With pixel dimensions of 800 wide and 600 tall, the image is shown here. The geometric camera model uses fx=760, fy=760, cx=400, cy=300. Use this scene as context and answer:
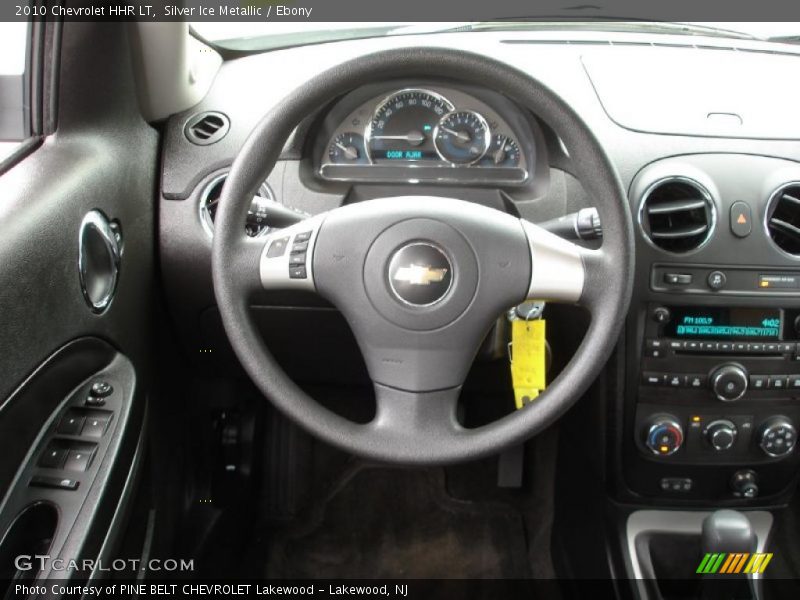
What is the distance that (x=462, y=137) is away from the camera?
151 cm

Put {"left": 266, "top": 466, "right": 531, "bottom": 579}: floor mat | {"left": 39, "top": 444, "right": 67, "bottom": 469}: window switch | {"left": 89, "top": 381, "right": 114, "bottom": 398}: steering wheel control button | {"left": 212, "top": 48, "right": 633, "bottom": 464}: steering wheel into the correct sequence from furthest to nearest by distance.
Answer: {"left": 266, "top": 466, "right": 531, "bottom": 579}: floor mat
{"left": 89, "top": 381, "right": 114, "bottom": 398}: steering wheel control button
{"left": 39, "top": 444, "right": 67, "bottom": 469}: window switch
{"left": 212, "top": 48, "right": 633, "bottom": 464}: steering wheel

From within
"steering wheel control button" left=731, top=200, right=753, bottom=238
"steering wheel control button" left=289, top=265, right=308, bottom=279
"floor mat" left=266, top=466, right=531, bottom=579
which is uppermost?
"steering wheel control button" left=731, top=200, right=753, bottom=238

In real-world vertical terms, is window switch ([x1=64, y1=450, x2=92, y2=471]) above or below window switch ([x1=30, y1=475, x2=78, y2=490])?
above

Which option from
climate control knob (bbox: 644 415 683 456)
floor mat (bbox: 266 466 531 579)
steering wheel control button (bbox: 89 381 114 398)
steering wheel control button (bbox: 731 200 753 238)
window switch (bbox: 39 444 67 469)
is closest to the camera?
window switch (bbox: 39 444 67 469)

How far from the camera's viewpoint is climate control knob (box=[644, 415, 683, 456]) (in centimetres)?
153

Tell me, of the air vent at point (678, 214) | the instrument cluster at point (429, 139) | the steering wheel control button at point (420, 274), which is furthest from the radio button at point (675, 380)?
the steering wheel control button at point (420, 274)

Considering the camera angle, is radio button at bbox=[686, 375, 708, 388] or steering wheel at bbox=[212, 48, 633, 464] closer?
steering wheel at bbox=[212, 48, 633, 464]

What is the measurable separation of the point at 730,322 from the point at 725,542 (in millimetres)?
418

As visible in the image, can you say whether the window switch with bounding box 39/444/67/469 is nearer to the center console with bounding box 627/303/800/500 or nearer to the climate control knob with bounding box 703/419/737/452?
the center console with bounding box 627/303/800/500

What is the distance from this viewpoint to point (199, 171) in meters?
1.53

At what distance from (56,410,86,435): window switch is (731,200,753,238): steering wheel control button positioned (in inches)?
47.7

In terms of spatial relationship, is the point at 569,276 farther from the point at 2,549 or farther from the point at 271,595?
the point at 271,595

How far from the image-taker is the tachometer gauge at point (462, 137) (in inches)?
59.4

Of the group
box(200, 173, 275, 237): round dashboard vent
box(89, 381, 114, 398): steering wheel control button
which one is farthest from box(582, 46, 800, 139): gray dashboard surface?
box(89, 381, 114, 398): steering wheel control button
